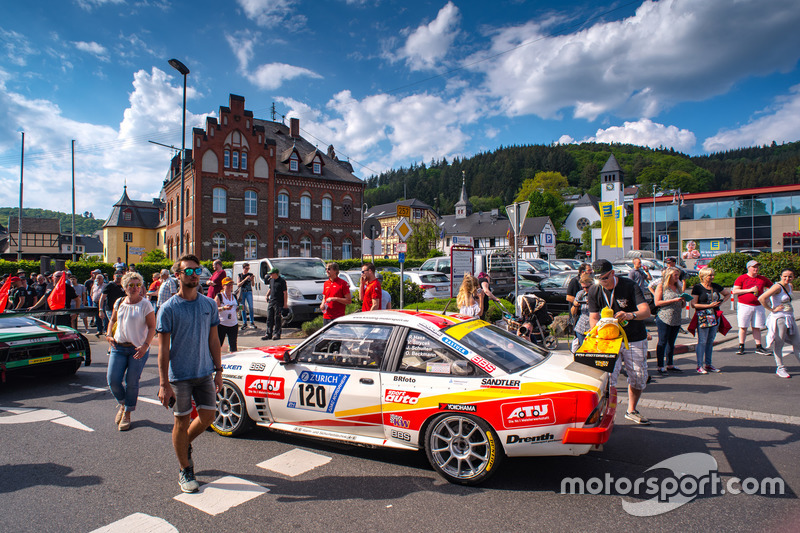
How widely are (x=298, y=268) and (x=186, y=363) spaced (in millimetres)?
11052

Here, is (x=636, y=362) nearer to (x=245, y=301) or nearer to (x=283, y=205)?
(x=245, y=301)

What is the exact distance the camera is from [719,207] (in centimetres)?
5241

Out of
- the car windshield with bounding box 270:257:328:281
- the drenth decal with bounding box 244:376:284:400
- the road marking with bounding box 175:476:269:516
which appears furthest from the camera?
the car windshield with bounding box 270:257:328:281

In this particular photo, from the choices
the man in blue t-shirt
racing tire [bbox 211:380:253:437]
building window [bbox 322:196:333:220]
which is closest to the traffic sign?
racing tire [bbox 211:380:253:437]

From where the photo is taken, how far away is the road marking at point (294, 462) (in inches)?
169

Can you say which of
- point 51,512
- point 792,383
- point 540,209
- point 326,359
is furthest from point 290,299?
point 540,209

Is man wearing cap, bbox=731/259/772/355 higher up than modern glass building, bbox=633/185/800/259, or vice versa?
modern glass building, bbox=633/185/800/259

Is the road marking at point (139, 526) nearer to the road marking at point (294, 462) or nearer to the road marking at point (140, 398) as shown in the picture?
the road marking at point (294, 462)

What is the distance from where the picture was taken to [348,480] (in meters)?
4.07

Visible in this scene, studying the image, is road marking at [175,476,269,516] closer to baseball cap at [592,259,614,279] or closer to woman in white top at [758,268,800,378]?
baseball cap at [592,259,614,279]

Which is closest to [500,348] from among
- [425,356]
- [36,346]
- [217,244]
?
[425,356]

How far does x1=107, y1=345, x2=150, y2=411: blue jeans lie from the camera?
5441 mm

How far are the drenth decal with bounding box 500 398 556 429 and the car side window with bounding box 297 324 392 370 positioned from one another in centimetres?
125

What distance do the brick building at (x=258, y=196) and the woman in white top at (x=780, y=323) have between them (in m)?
36.9
